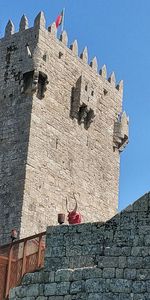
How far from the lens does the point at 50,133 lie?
21.4 meters

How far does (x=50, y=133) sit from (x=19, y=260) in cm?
964

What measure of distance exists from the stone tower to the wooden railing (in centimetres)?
715

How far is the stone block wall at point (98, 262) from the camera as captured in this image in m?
10.6

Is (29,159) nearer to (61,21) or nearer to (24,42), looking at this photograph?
(24,42)

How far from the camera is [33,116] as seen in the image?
20938 mm

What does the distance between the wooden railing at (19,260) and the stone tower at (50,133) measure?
715 centimetres

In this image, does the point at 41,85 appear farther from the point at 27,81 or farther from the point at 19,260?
the point at 19,260

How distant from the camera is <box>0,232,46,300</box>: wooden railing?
38.9ft

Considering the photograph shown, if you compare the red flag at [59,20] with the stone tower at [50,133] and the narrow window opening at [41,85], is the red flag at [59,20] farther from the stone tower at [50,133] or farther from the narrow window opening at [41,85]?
the narrow window opening at [41,85]

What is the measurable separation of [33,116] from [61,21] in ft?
14.0

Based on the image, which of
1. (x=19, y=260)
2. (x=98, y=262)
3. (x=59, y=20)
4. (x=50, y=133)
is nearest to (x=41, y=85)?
(x=50, y=133)

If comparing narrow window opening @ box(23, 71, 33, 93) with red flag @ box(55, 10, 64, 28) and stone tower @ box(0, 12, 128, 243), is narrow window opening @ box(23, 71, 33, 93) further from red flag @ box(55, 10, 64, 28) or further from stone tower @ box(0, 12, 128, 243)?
red flag @ box(55, 10, 64, 28)

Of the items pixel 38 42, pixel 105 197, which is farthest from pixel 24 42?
pixel 105 197

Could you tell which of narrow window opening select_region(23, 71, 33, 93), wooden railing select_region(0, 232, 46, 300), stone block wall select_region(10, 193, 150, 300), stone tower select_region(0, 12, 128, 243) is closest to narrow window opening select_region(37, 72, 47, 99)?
stone tower select_region(0, 12, 128, 243)
